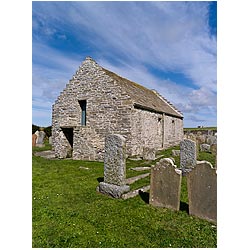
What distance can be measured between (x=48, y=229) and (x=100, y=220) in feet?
3.16

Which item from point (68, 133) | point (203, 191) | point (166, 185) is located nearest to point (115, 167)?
point (166, 185)

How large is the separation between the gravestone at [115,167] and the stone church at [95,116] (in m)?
6.09

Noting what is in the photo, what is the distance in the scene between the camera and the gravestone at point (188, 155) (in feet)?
25.1

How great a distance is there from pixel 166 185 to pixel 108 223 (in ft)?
5.19

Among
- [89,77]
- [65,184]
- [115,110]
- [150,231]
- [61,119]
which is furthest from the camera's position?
[61,119]

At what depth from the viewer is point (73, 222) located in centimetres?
433

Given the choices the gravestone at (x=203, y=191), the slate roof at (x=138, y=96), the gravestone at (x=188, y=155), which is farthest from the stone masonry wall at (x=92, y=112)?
the gravestone at (x=203, y=191)

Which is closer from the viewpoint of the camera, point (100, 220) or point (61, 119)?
point (100, 220)

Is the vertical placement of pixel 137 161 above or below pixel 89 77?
below

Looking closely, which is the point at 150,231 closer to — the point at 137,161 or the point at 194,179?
the point at 194,179

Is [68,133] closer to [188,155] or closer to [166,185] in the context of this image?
[188,155]
